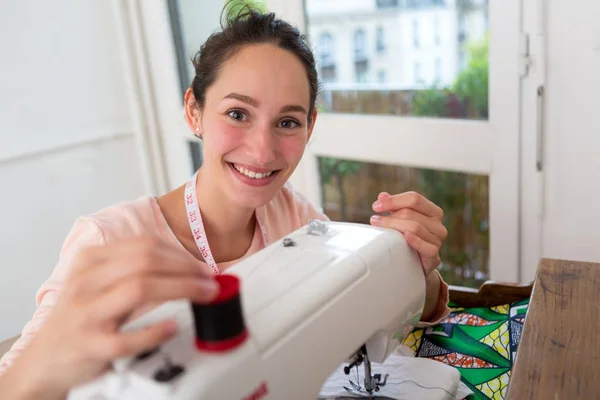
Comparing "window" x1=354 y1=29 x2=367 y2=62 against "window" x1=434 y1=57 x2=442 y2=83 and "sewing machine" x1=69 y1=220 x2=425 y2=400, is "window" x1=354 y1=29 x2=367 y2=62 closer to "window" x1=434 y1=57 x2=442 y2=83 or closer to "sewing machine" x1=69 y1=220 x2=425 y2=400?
"window" x1=434 y1=57 x2=442 y2=83

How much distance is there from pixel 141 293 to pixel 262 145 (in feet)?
1.59

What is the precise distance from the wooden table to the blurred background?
49 cm

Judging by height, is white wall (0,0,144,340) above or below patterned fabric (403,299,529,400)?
above

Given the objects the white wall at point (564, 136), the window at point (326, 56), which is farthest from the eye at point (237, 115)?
the window at point (326, 56)

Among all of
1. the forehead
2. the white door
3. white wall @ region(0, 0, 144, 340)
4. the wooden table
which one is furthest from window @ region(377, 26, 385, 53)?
white wall @ region(0, 0, 144, 340)

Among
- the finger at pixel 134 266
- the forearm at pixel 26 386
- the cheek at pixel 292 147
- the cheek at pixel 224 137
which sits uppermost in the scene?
the cheek at pixel 224 137

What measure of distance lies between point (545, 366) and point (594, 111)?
0.80 m

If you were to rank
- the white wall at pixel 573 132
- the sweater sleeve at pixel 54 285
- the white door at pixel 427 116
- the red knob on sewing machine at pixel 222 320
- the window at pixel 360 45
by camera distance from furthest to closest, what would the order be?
the window at pixel 360 45 < the white door at pixel 427 116 < the white wall at pixel 573 132 < the sweater sleeve at pixel 54 285 < the red knob on sewing machine at pixel 222 320

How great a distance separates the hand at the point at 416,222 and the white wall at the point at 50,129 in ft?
5.53

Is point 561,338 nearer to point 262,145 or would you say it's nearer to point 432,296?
point 432,296

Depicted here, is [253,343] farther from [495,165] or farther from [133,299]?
[495,165]

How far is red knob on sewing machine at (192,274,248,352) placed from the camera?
0.52 metres

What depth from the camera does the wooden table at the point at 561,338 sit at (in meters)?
0.67

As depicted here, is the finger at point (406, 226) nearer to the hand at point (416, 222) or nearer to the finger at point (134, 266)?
the hand at point (416, 222)
